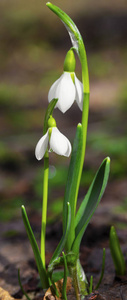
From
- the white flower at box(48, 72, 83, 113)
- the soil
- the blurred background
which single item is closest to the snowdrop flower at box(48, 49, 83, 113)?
the white flower at box(48, 72, 83, 113)

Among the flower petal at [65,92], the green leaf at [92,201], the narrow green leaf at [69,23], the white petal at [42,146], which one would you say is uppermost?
the narrow green leaf at [69,23]

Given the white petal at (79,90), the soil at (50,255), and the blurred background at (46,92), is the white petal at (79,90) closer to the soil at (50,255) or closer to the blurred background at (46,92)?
the soil at (50,255)

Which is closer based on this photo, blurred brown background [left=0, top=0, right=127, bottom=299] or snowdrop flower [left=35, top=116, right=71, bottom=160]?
snowdrop flower [left=35, top=116, right=71, bottom=160]

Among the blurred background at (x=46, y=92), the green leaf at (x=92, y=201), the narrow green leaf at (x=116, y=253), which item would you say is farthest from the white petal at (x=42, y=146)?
the blurred background at (x=46, y=92)

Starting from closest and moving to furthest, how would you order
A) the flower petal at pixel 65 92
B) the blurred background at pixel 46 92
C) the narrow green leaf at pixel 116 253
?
the flower petal at pixel 65 92 → the narrow green leaf at pixel 116 253 → the blurred background at pixel 46 92

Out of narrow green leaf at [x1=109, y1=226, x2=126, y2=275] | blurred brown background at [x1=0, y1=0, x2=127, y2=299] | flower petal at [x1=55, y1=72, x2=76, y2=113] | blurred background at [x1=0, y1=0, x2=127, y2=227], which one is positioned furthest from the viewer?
blurred background at [x1=0, y1=0, x2=127, y2=227]

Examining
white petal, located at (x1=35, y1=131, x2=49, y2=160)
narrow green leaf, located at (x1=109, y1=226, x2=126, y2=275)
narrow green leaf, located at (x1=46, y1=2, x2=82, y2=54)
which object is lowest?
narrow green leaf, located at (x1=109, y1=226, x2=126, y2=275)

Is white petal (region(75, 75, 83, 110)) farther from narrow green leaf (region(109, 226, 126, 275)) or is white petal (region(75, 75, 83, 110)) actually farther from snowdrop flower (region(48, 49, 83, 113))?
narrow green leaf (region(109, 226, 126, 275))
